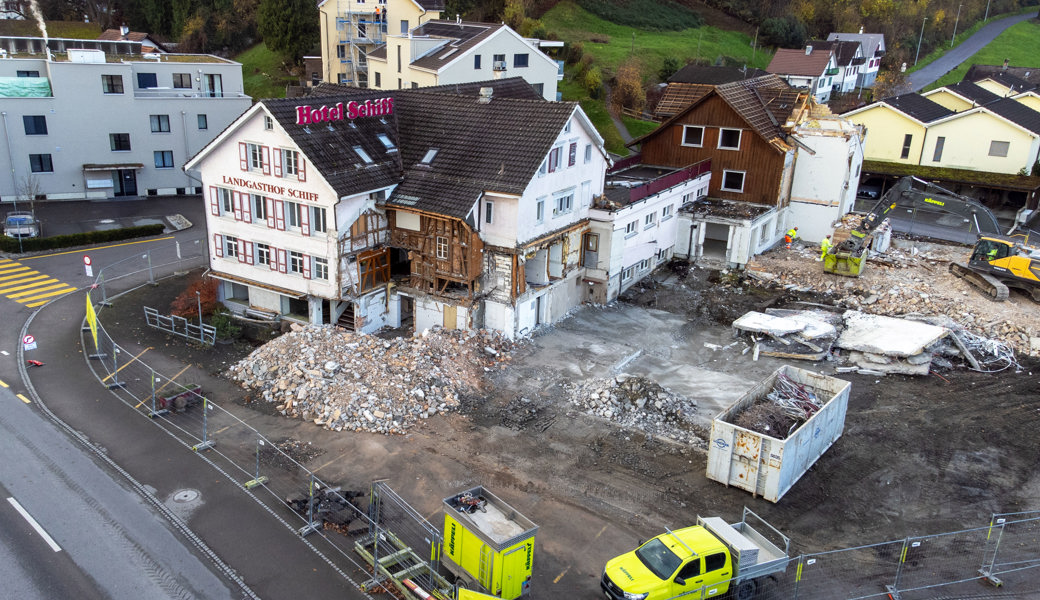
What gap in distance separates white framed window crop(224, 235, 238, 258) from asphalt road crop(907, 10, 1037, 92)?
94.5 meters

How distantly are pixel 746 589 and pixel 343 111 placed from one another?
84.0ft

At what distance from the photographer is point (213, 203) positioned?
36.5 m

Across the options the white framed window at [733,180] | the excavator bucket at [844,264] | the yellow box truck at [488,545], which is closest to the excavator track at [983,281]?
the excavator bucket at [844,264]

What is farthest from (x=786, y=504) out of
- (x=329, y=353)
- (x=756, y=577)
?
(x=329, y=353)

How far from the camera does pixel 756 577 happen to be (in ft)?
66.5

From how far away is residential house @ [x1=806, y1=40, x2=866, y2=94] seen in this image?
94625 mm

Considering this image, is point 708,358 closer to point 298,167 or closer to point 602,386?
point 602,386

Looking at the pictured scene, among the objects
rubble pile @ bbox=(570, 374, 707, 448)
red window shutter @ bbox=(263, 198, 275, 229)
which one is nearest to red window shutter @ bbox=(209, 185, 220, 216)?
red window shutter @ bbox=(263, 198, 275, 229)

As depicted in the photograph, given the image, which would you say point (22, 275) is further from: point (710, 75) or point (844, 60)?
point (844, 60)

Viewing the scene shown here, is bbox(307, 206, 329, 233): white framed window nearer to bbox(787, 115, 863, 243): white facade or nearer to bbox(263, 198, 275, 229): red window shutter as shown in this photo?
bbox(263, 198, 275, 229): red window shutter

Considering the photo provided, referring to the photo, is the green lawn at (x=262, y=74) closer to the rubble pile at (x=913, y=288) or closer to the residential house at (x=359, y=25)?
the residential house at (x=359, y=25)

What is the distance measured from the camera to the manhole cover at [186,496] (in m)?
24.0

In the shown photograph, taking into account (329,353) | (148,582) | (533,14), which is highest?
(533,14)

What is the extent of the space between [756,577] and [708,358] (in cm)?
1546
